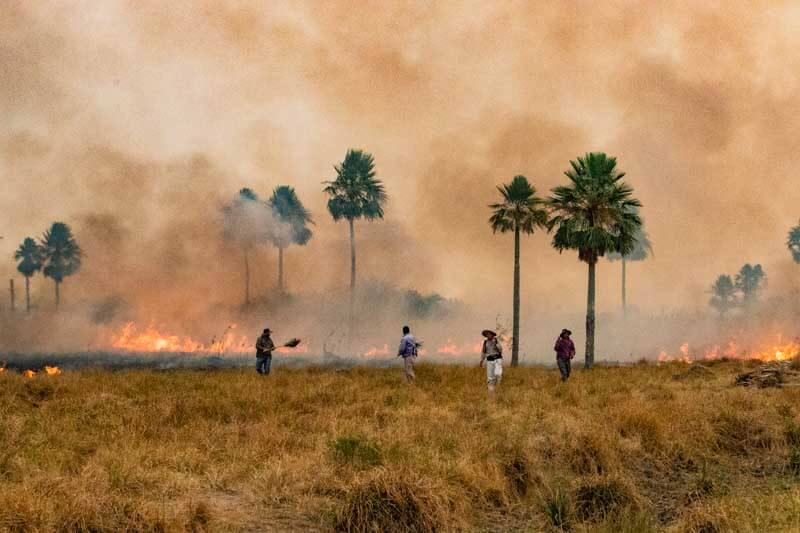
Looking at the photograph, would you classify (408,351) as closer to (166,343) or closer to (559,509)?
(559,509)

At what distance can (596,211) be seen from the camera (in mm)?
42219

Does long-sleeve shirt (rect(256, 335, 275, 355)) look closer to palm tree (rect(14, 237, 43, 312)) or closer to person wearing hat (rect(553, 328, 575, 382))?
person wearing hat (rect(553, 328, 575, 382))

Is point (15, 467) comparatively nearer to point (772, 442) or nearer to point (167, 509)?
point (167, 509)

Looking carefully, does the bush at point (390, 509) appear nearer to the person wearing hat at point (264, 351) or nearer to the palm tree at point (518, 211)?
the person wearing hat at point (264, 351)

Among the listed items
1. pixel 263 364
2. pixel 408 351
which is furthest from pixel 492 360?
pixel 263 364

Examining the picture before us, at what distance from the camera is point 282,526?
871 centimetres

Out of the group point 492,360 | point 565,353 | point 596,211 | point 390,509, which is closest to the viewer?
point 390,509

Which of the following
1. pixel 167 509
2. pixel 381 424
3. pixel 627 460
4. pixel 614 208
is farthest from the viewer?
pixel 614 208

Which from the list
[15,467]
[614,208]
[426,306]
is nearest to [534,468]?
[15,467]

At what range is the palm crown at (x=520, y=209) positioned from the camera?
4919 cm

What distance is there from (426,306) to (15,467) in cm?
10063

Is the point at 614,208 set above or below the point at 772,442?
above

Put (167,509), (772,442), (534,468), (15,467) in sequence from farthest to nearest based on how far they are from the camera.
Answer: (772,442) < (534,468) < (15,467) < (167,509)

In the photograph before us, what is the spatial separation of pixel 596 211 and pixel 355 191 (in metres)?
36.3
